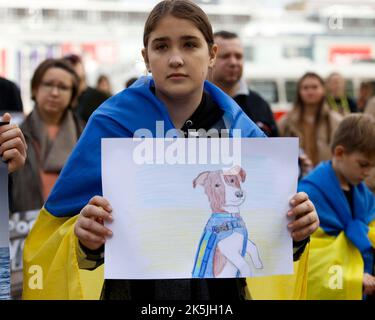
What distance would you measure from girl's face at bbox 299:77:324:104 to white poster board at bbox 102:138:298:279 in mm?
3832

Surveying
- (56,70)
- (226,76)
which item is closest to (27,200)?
(56,70)

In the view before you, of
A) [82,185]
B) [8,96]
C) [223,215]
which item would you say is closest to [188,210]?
[223,215]

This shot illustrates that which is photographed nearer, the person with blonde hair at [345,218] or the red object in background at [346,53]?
the person with blonde hair at [345,218]

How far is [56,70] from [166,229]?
9.08ft

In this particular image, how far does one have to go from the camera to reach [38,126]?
445 cm

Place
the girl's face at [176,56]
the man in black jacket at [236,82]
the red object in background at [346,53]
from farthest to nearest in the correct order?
the red object in background at [346,53] → the man in black jacket at [236,82] → the girl's face at [176,56]

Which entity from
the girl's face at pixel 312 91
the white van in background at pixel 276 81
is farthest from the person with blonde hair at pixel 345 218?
the white van in background at pixel 276 81

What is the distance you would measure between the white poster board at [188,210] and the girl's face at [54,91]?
2557mm

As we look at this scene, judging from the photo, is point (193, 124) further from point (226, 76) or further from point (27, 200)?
point (226, 76)

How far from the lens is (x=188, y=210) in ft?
6.66

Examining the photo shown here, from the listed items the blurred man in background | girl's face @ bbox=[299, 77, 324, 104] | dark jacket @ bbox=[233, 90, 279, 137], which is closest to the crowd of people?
dark jacket @ bbox=[233, 90, 279, 137]

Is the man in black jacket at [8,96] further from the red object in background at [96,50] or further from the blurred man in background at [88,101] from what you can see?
the red object in background at [96,50]

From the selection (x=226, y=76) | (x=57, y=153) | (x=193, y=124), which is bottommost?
(x=193, y=124)

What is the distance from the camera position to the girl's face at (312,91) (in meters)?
5.81
